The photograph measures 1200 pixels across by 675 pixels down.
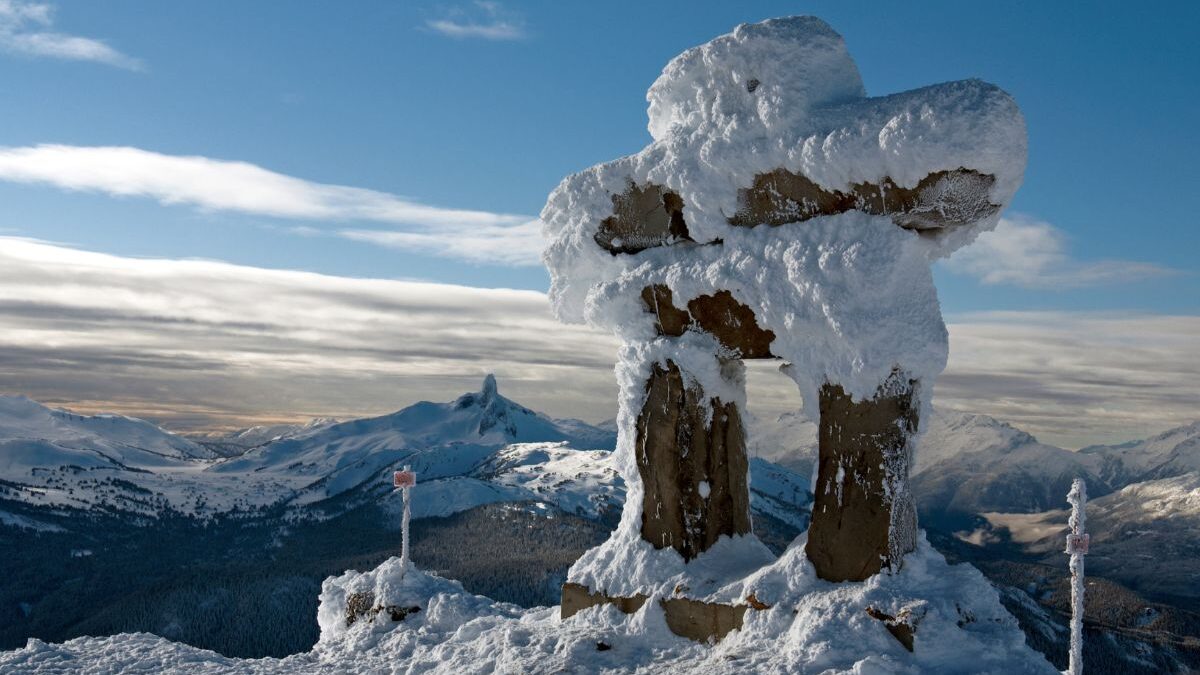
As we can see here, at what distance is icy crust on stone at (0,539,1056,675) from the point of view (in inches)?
727

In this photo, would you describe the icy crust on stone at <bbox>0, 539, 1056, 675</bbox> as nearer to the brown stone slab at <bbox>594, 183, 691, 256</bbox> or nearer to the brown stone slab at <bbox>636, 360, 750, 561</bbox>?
the brown stone slab at <bbox>636, 360, 750, 561</bbox>

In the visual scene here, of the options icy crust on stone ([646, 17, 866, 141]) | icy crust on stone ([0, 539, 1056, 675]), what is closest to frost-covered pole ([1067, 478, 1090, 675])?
icy crust on stone ([0, 539, 1056, 675])

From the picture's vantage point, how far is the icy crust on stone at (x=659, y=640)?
1845 centimetres

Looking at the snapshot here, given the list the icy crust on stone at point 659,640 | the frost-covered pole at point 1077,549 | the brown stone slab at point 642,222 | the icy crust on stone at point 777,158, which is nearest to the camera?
the icy crust on stone at point 659,640

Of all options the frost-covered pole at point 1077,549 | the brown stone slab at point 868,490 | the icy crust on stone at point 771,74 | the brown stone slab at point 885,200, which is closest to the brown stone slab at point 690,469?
the brown stone slab at point 868,490

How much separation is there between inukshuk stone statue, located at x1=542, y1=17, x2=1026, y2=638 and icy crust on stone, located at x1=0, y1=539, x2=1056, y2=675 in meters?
0.63

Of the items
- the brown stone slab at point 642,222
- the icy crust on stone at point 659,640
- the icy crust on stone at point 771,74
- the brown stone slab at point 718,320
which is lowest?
the icy crust on stone at point 659,640

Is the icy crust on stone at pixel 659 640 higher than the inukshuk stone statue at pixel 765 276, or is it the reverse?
the inukshuk stone statue at pixel 765 276

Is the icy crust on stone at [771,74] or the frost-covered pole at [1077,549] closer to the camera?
the frost-covered pole at [1077,549]

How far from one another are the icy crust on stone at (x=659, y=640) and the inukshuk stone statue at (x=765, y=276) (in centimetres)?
63

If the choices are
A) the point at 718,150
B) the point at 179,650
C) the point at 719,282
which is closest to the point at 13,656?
the point at 179,650

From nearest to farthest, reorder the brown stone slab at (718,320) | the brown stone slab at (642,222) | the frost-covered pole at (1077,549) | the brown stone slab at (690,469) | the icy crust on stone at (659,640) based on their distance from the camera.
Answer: the icy crust on stone at (659,640)
the frost-covered pole at (1077,549)
the brown stone slab at (718,320)
the brown stone slab at (690,469)
the brown stone slab at (642,222)

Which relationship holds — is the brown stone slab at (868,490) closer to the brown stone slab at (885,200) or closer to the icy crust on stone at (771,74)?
the brown stone slab at (885,200)

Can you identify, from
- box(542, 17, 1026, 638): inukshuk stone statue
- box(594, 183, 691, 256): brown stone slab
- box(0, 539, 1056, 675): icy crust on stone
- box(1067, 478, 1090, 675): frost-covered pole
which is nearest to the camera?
box(0, 539, 1056, 675): icy crust on stone
